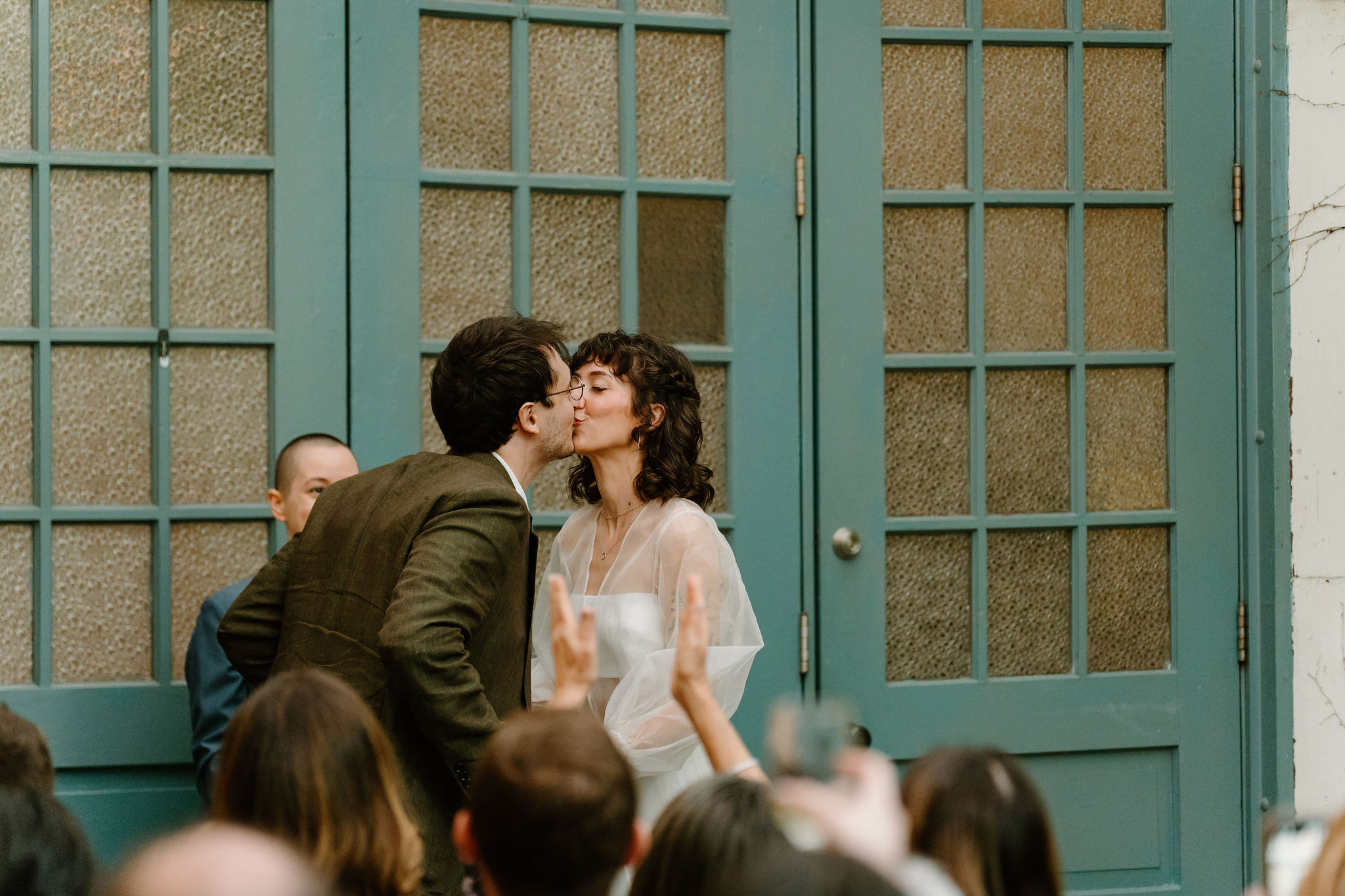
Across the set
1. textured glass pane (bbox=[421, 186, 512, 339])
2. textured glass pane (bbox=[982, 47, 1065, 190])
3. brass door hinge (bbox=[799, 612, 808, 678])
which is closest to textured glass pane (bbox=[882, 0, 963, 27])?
textured glass pane (bbox=[982, 47, 1065, 190])

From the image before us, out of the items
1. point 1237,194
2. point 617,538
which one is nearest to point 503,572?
point 617,538

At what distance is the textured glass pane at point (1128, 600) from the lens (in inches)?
146

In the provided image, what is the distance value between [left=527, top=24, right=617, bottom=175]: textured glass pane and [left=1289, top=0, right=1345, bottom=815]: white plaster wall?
1.91m

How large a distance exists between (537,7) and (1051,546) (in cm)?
199

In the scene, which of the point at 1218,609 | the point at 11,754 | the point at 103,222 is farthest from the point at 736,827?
the point at 1218,609

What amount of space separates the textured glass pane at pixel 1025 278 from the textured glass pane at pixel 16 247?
2.44 metres

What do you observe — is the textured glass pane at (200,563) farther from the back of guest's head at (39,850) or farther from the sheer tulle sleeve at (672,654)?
the back of guest's head at (39,850)

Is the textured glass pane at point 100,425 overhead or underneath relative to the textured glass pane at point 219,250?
underneath

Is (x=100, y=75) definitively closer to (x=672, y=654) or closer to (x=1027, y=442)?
(x=672, y=654)

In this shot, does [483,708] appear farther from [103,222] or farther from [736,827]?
[103,222]

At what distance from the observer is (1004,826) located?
141 centimetres

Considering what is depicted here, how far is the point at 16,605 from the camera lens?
3143 millimetres

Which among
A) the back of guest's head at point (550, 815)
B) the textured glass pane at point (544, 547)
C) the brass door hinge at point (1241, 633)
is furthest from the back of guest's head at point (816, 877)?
the brass door hinge at point (1241, 633)

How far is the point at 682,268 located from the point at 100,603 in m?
1.65
